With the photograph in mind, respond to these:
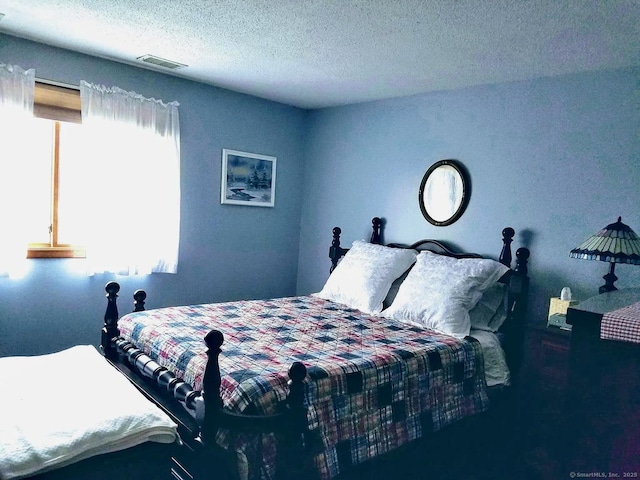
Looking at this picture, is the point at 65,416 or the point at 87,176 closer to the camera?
the point at 65,416

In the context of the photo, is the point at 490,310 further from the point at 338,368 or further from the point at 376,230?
the point at 338,368

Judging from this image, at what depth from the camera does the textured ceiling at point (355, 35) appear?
2145 mm

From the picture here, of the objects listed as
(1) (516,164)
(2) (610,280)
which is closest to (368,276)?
(1) (516,164)

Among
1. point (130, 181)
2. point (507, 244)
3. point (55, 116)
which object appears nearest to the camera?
point (507, 244)

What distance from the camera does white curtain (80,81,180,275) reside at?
10.7ft

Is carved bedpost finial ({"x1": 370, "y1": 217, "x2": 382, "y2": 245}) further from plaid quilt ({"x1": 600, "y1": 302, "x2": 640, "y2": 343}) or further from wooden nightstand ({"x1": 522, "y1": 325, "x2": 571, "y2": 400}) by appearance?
plaid quilt ({"x1": 600, "y1": 302, "x2": 640, "y2": 343})

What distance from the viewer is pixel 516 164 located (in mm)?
3119

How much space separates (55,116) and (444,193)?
112 inches

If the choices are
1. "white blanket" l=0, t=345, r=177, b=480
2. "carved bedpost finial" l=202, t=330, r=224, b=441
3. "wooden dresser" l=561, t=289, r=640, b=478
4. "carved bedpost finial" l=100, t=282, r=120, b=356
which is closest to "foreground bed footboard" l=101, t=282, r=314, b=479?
"carved bedpost finial" l=202, t=330, r=224, b=441

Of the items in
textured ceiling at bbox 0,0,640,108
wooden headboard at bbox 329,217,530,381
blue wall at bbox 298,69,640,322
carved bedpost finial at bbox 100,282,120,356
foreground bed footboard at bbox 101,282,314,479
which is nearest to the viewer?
foreground bed footboard at bbox 101,282,314,479

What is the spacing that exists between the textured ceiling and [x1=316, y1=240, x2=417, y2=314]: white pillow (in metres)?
1.28

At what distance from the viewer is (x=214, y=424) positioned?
5.53 ft

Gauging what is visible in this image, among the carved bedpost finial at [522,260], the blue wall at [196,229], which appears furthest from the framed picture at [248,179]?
the carved bedpost finial at [522,260]

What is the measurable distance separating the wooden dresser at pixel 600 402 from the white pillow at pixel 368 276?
6.86 feet
